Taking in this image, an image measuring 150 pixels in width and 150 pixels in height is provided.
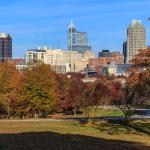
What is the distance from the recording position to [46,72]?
3022 inches

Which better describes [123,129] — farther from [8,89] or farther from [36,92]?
[8,89]

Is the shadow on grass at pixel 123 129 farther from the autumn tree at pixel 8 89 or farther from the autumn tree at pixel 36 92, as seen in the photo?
the autumn tree at pixel 8 89

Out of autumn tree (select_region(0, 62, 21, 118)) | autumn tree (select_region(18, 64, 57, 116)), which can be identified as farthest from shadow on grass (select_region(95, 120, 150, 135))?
autumn tree (select_region(0, 62, 21, 118))

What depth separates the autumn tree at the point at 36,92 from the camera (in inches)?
2923

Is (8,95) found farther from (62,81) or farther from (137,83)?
(137,83)

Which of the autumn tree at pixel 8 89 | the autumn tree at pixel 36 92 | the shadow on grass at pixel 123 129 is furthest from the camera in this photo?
the autumn tree at pixel 8 89

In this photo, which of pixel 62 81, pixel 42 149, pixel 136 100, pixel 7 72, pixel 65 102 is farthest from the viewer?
pixel 62 81

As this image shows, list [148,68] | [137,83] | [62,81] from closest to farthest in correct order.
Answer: [148,68] → [137,83] → [62,81]

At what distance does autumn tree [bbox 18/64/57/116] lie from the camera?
244ft

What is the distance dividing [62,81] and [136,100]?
3272cm

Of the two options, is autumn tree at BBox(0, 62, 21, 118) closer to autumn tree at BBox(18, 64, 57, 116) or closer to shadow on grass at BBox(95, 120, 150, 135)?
autumn tree at BBox(18, 64, 57, 116)

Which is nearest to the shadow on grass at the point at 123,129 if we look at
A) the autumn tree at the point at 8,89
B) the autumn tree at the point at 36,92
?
the autumn tree at the point at 36,92

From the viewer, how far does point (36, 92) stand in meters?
74.5

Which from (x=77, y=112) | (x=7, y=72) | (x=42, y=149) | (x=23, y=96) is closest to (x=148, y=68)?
(x=42, y=149)
